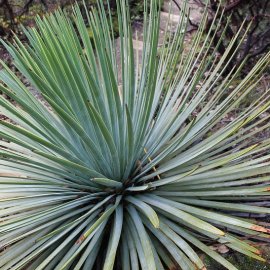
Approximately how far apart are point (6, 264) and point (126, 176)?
2.32 ft

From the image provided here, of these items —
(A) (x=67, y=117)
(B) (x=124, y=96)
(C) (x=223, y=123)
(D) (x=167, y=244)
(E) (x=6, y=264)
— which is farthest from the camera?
(C) (x=223, y=123)

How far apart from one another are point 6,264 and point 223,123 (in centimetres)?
208

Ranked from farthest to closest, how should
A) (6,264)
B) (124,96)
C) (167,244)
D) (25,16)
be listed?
(25,16)
(124,96)
(6,264)
(167,244)

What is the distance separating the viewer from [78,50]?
6.22 feet

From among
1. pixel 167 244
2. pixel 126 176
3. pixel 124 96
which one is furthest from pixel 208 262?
pixel 124 96

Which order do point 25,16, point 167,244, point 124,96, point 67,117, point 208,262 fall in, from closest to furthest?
point 67,117
point 167,244
point 208,262
point 124,96
point 25,16

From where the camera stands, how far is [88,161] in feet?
6.47

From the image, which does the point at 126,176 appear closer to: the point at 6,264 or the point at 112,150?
the point at 112,150

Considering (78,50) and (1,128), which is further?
(1,128)

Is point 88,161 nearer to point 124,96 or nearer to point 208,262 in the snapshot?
point 124,96

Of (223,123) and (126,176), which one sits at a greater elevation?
(223,123)

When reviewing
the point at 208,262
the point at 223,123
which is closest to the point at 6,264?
the point at 208,262

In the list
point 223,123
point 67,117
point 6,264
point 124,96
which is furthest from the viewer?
point 223,123

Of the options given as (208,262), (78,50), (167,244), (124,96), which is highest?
(78,50)
